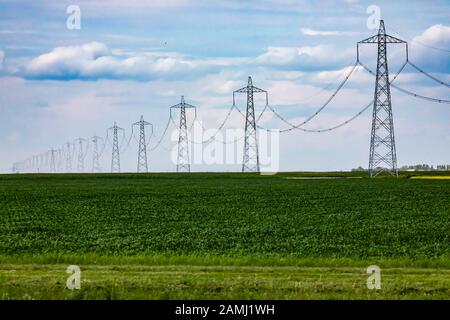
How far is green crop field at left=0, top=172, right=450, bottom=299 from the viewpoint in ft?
65.8

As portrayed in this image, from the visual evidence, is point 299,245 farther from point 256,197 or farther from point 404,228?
point 256,197

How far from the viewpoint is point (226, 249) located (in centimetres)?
3341

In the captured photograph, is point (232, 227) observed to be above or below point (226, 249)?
above

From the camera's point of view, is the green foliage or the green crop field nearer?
the green crop field

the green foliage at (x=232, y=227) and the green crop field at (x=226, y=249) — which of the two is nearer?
the green crop field at (x=226, y=249)

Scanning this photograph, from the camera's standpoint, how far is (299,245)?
113ft

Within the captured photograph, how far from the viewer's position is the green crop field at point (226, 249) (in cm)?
2006

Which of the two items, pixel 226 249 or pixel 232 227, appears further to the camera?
pixel 232 227
